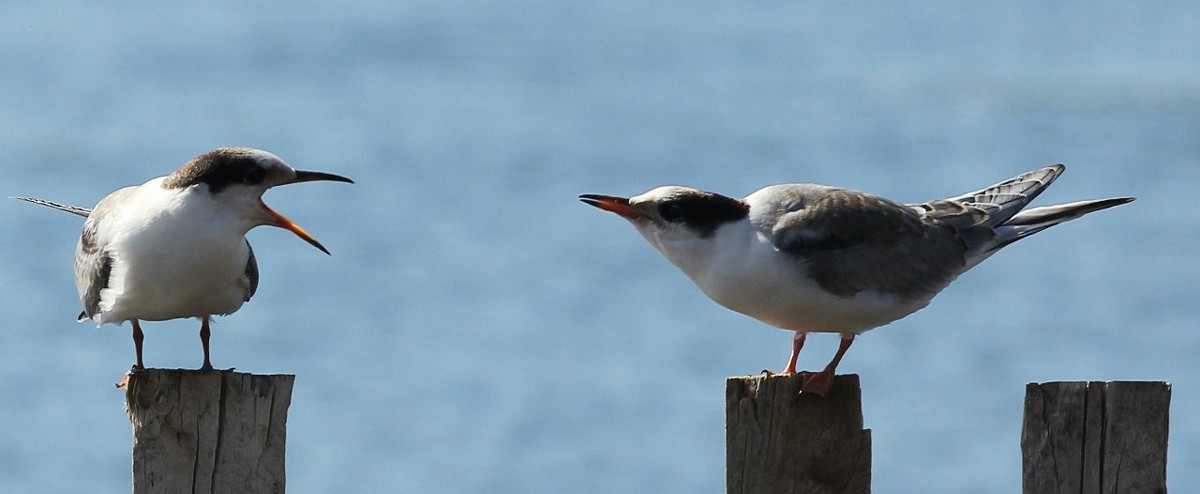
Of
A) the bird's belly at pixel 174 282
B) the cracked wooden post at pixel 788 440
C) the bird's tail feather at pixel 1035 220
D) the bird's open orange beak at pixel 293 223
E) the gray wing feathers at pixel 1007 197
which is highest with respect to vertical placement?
the gray wing feathers at pixel 1007 197

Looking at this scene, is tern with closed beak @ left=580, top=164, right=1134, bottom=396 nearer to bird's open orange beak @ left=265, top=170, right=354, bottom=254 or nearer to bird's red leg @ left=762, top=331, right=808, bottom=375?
bird's red leg @ left=762, top=331, right=808, bottom=375

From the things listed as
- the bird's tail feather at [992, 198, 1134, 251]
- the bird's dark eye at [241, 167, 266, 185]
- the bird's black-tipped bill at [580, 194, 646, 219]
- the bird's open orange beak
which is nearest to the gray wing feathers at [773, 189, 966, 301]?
the bird's tail feather at [992, 198, 1134, 251]

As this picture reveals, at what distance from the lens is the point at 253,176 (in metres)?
5.55

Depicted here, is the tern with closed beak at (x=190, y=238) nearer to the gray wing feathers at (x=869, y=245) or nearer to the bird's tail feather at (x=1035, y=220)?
the gray wing feathers at (x=869, y=245)

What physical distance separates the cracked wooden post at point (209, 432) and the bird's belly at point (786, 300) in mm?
1515

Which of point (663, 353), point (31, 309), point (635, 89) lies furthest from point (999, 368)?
point (635, 89)

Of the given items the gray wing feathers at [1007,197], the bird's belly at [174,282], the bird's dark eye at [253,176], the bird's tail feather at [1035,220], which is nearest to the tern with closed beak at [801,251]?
the bird's tail feather at [1035,220]

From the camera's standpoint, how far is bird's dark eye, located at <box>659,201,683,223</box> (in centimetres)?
579

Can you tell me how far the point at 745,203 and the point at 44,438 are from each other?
10.5 m

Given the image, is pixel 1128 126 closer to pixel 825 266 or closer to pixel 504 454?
pixel 504 454

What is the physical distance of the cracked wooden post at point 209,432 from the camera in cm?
493

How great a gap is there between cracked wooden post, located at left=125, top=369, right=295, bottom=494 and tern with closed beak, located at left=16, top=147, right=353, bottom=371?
0.39m

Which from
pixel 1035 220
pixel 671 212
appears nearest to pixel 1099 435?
pixel 671 212

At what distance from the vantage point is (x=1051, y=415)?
488cm
